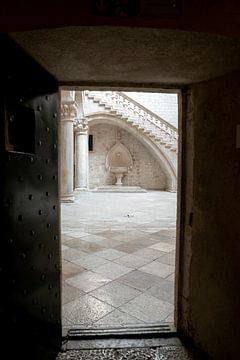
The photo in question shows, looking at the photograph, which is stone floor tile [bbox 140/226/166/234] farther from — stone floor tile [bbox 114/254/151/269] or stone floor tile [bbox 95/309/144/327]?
stone floor tile [bbox 95/309/144/327]

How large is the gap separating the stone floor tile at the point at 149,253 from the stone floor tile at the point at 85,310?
1494 mm

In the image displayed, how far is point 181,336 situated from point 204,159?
1.52 meters

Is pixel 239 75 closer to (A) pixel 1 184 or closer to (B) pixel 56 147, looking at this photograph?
(B) pixel 56 147

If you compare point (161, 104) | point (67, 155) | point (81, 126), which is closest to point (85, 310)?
point (67, 155)

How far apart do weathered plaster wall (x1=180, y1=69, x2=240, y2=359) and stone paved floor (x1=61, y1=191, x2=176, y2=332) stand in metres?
0.71

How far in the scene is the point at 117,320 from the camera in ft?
8.11

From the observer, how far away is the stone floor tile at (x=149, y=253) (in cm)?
420

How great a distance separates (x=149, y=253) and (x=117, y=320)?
195 centimetres

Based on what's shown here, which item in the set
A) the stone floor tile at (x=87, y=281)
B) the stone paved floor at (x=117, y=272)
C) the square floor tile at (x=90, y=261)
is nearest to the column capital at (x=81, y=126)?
the stone paved floor at (x=117, y=272)

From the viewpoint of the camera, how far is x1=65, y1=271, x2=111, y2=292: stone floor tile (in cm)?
317

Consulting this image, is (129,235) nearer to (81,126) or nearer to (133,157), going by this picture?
(81,126)

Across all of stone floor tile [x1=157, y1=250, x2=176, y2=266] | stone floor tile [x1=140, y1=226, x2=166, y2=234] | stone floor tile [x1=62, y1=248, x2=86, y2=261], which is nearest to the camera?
stone floor tile [x1=157, y1=250, x2=176, y2=266]

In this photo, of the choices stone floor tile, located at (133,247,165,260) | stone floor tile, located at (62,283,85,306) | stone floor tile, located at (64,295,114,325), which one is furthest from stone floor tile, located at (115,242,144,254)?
stone floor tile, located at (64,295,114,325)

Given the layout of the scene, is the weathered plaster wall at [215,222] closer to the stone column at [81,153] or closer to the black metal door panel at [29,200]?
the black metal door panel at [29,200]
